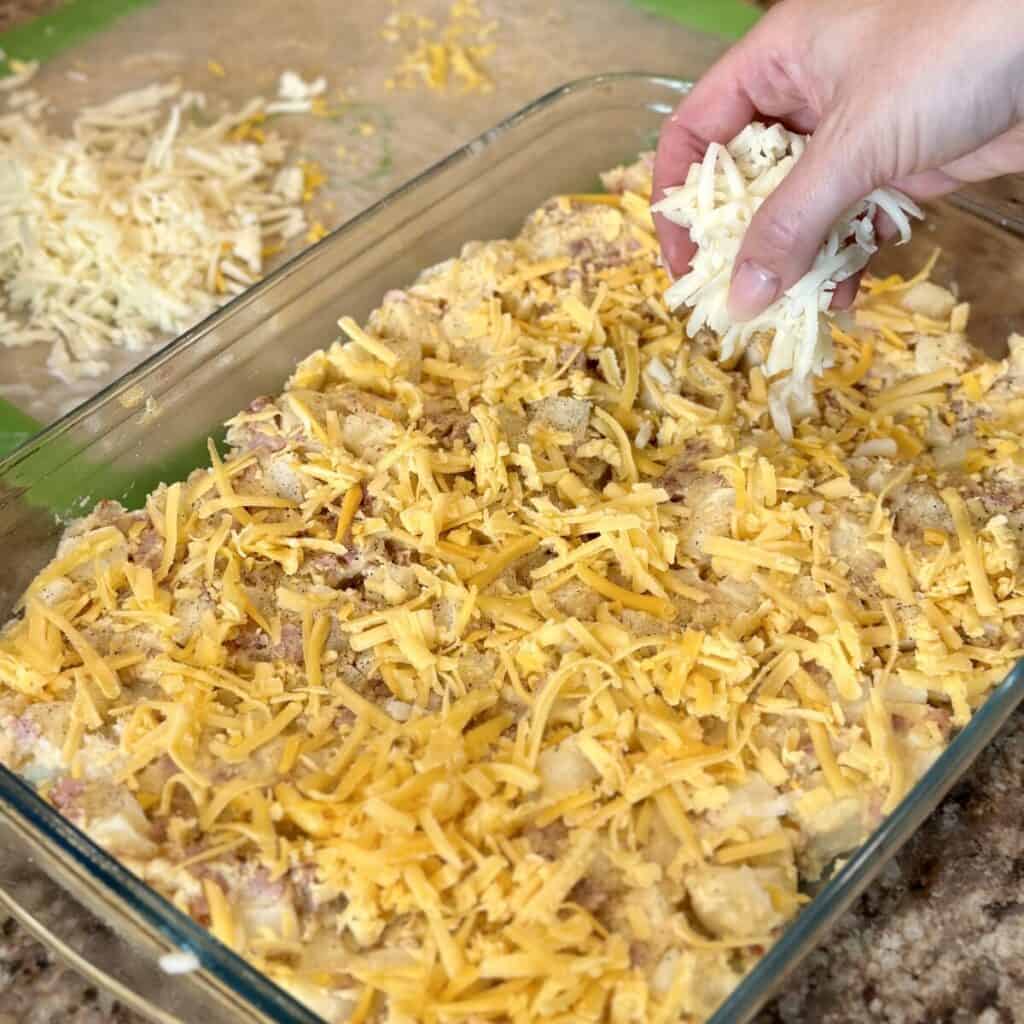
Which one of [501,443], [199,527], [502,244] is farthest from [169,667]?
[502,244]

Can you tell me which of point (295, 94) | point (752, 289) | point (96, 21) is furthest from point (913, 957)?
point (96, 21)

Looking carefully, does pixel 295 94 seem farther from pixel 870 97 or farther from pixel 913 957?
pixel 913 957

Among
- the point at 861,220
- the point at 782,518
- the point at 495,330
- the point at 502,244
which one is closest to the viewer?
the point at 782,518

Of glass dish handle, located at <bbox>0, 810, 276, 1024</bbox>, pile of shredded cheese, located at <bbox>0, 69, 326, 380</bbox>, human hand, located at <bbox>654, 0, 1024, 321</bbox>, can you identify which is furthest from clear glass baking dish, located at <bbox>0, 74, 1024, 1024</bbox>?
human hand, located at <bbox>654, 0, 1024, 321</bbox>

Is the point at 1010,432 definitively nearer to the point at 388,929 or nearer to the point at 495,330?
the point at 495,330

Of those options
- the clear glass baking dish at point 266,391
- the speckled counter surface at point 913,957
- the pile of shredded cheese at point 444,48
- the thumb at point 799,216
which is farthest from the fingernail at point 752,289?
the pile of shredded cheese at point 444,48

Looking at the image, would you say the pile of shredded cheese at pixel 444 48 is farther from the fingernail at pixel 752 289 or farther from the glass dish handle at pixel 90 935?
the glass dish handle at pixel 90 935

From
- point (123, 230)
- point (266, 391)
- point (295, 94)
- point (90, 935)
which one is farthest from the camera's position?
point (295, 94)
